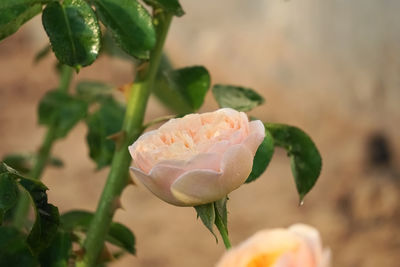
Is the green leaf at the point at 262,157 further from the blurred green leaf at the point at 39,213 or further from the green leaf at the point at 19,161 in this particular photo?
the green leaf at the point at 19,161

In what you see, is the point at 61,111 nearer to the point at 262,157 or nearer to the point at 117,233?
the point at 117,233

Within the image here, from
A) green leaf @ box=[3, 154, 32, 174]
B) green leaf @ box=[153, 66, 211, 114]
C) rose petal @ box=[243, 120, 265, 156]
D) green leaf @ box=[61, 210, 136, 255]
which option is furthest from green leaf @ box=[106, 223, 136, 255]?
green leaf @ box=[3, 154, 32, 174]

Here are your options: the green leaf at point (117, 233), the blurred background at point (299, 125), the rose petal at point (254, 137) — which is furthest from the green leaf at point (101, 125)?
the blurred background at point (299, 125)

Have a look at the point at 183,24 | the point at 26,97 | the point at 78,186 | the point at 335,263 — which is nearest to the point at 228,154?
the point at 335,263

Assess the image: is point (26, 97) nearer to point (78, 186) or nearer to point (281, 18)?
point (78, 186)

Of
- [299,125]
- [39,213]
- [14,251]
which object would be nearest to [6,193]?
[39,213]

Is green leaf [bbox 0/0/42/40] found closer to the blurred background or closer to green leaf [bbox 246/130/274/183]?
green leaf [bbox 246/130/274/183]
